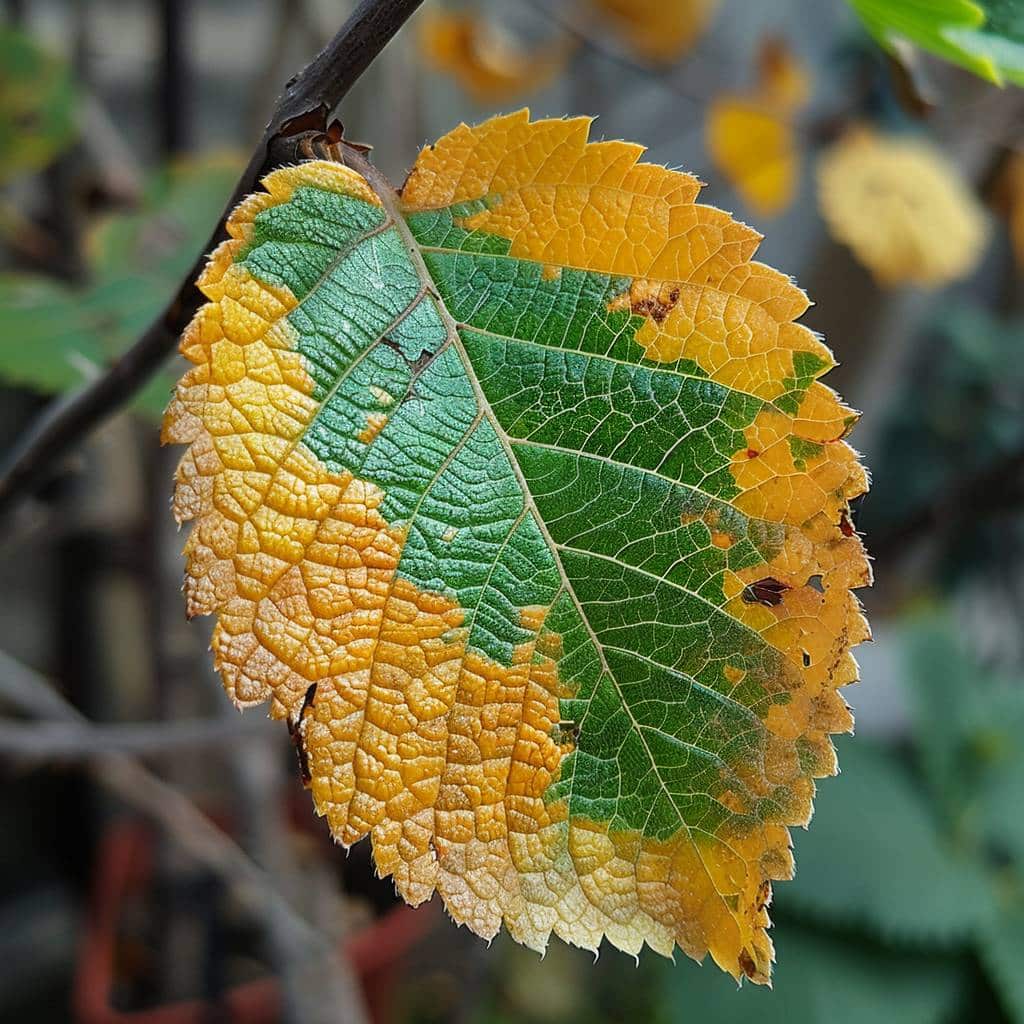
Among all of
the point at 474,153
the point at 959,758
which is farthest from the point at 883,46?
the point at 959,758

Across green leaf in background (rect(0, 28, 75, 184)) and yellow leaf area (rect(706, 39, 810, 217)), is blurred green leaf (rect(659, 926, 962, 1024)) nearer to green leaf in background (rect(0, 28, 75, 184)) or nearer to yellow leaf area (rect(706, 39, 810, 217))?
yellow leaf area (rect(706, 39, 810, 217))

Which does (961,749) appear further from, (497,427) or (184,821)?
(497,427)

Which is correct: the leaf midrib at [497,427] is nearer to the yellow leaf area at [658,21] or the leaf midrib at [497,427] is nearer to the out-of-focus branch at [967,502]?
the out-of-focus branch at [967,502]

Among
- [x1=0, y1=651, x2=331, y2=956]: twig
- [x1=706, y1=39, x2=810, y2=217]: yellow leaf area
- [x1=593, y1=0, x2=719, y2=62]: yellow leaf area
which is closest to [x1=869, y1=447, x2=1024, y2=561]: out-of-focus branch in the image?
[x1=706, y1=39, x2=810, y2=217]: yellow leaf area

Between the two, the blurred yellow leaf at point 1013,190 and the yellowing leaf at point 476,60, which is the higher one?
the blurred yellow leaf at point 1013,190

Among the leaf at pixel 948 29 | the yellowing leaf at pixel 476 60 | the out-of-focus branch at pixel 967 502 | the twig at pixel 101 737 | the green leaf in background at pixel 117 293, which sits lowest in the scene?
the twig at pixel 101 737

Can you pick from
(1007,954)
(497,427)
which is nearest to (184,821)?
(497,427)

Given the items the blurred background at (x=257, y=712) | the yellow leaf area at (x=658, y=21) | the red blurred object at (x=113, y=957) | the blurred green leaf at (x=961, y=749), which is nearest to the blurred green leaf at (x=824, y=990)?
the blurred background at (x=257, y=712)
